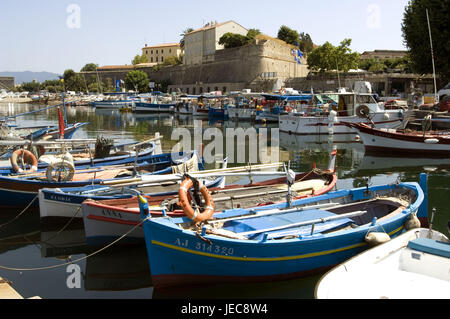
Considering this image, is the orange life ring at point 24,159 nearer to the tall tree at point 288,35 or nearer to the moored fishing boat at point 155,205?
the moored fishing boat at point 155,205

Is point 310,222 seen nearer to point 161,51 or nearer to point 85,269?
point 85,269

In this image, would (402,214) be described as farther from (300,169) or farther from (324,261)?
(300,169)

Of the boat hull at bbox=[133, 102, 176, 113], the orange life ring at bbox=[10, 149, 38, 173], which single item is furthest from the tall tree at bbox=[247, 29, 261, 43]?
the orange life ring at bbox=[10, 149, 38, 173]

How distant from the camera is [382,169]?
18.3 m

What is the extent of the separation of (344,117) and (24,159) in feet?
67.6

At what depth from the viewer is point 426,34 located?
3238cm

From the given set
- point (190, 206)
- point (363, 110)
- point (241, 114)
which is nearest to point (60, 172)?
point (190, 206)

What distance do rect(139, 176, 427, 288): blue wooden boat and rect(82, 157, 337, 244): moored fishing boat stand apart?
0.86m

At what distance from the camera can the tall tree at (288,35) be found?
83500mm

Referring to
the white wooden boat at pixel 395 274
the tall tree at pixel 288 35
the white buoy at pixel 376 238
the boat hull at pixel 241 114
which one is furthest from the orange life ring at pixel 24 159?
the tall tree at pixel 288 35

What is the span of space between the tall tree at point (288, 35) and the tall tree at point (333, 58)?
25.9 meters

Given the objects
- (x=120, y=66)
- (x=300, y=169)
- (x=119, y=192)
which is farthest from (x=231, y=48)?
(x=119, y=192)
